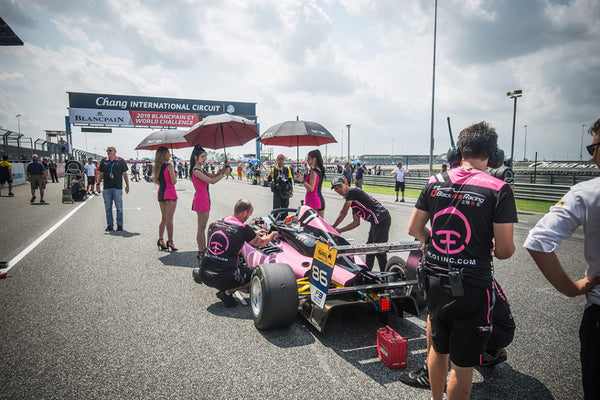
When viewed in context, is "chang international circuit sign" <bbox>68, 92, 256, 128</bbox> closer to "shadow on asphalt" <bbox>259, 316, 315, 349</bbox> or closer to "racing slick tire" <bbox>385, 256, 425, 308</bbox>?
"racing slick tire" <bbox>385, 256, 425, 308</bbox>

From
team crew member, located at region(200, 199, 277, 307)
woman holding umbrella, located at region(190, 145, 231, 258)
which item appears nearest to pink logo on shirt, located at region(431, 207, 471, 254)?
team crew member, located at region(200, 199, 277, 307)

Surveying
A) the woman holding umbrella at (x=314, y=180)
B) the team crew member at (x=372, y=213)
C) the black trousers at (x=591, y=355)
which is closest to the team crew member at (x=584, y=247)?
the black trousers at (x=591, y=355)

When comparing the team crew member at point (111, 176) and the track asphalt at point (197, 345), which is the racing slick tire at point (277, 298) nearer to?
the track asphalt at point (197, 345)

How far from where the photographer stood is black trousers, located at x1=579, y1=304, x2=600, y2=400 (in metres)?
1.53

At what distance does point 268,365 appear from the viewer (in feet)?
9.19

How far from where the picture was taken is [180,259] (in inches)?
234

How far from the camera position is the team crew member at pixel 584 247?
157 cm

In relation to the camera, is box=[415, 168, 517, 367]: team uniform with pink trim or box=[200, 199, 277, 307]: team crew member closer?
box=[415, 168, 517, 367]: team uniform with pink trim

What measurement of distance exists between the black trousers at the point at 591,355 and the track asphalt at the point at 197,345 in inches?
41.5

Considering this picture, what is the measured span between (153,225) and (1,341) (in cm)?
608

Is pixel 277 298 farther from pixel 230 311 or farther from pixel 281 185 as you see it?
pixel 281 185

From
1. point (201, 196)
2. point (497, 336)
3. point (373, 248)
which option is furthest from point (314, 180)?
point (497, 336)

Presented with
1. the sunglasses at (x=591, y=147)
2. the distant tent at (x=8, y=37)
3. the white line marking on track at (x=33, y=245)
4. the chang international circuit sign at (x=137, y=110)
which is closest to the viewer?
the sunglasses at (x=591, y=147)

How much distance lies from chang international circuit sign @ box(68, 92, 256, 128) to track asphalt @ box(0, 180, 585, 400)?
3237 centimetres
